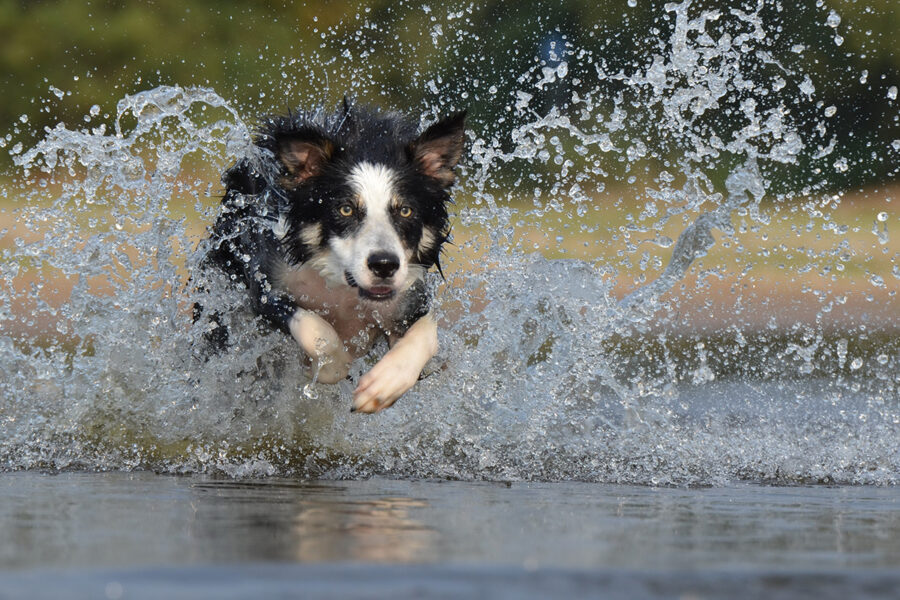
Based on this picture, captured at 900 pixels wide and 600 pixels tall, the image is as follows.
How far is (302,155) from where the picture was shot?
16.5ft

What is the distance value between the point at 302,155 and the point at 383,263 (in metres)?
0.72

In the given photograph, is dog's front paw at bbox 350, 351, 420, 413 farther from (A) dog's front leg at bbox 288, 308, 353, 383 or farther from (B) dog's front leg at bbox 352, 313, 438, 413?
(A) dog's front leg at bbox 288, 308, 353, 383

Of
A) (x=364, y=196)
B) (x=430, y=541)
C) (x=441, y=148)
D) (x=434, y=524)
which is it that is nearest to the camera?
(x=430, y=541)

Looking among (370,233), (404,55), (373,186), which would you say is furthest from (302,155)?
(404,55)

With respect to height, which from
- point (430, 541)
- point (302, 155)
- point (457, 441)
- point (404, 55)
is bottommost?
point (430, 541)

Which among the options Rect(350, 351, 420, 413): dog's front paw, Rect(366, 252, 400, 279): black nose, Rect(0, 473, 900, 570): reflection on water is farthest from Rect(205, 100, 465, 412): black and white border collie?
Rect(0, 473, 900, 570): reflection on water

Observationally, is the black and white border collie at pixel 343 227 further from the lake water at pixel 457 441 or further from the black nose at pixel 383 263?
the lake water at pixel 457 441

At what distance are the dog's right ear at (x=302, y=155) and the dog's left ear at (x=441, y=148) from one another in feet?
1.23

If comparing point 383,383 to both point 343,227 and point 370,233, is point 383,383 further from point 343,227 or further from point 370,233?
point 343,227

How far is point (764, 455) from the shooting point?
477cm

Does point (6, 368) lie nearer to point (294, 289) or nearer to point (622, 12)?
point (294, 289)

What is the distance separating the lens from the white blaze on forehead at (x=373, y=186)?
4875 mm

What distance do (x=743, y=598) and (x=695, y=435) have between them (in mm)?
3017

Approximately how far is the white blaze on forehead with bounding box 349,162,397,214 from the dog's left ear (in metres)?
0.21
